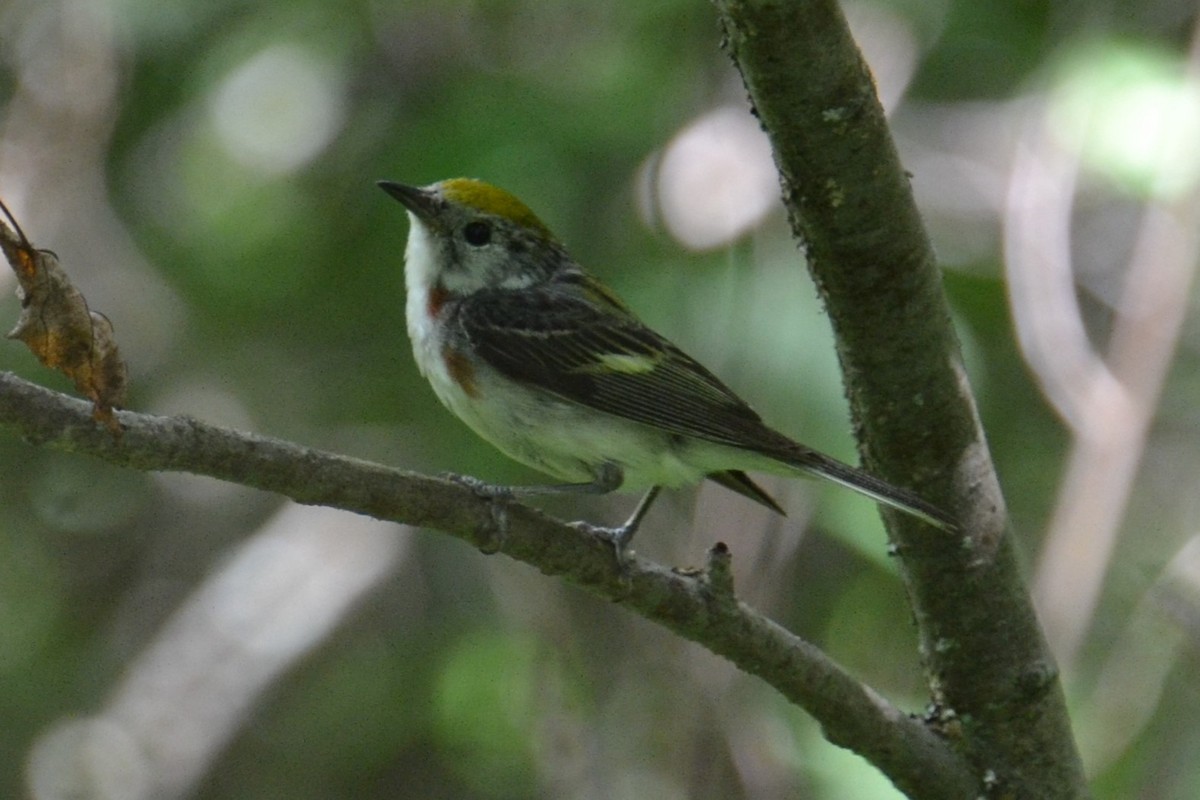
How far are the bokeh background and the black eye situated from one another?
569mm

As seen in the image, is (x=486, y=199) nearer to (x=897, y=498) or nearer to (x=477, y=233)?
(x=477, y=233)

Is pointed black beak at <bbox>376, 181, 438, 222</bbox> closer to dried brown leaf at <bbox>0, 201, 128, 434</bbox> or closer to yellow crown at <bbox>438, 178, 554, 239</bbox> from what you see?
yellow crown at <bbox>438, 178, 554, 239</bbox>

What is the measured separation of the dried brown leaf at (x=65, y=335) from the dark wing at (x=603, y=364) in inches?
74.0

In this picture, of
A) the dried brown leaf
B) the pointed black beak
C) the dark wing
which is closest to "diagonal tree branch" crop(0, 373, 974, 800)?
the dried brown leaf

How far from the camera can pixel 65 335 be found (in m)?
1.95

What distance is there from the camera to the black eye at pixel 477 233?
430cm

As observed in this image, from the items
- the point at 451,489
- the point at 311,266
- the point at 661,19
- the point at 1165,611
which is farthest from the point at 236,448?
the point at 311,266

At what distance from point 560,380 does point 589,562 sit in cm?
121

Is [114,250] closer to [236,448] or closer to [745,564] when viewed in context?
[745,564]

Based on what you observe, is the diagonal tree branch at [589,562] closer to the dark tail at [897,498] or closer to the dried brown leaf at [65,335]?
the dried brown leaf at [65,335]

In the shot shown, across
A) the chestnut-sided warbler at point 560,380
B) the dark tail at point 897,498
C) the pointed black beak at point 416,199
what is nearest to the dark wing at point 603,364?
the chestnut-sided warbler at point 560,380

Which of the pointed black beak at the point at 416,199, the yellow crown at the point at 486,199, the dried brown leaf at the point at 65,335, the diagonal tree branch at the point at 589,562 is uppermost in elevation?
the yellow crown at the point at 486,199

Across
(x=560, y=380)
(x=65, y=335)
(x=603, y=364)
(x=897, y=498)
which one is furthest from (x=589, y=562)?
(x=603, y=364)

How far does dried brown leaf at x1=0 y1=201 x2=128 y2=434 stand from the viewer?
1938 millimetres
